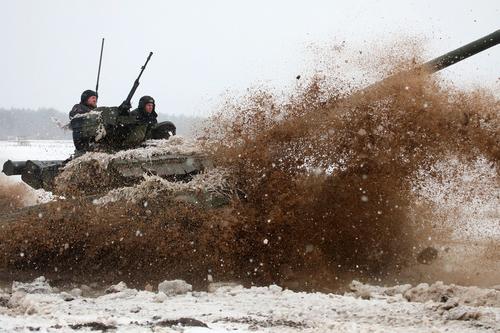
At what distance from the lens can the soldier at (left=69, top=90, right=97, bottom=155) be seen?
984 centimetres

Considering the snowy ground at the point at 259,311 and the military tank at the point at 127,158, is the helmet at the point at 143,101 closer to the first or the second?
the military tank at the point at 127,158

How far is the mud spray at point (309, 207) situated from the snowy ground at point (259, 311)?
1168mm

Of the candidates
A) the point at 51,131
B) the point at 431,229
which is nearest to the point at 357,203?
the point at 431,229

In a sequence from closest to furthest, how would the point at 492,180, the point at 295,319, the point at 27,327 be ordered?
the point at 27,327 < the point at 295,319 < the point at 492,180

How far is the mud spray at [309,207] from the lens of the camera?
7.75 metres

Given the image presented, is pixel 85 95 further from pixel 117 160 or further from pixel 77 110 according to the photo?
pixel 117 160

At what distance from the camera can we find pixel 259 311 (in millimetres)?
5352

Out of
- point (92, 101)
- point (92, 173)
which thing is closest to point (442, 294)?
point (92, 173)

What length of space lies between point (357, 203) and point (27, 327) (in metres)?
5.25

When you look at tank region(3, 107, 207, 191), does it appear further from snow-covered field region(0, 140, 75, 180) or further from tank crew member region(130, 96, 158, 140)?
snow-covered field region(0, 140, 75, 180)

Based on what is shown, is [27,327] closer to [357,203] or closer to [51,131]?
[357,203]

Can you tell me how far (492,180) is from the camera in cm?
860

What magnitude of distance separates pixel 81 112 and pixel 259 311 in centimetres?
624

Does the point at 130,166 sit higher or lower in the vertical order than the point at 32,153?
lower
